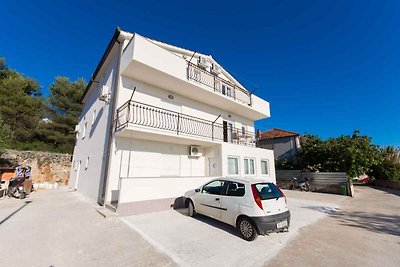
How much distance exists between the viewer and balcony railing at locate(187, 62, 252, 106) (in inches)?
466

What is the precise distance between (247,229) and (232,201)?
2.91ft

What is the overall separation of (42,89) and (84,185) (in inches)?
843

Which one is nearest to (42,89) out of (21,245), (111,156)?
(111,156)

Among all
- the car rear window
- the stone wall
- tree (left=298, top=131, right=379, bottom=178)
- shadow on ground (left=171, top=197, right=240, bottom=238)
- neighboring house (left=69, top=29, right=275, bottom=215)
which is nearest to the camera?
the car rear window

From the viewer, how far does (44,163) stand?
18.2 metres

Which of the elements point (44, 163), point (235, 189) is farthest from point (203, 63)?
point (44, 163)

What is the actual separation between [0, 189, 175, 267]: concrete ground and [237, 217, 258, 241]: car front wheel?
2.36 metres

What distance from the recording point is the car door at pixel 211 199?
6254 millimetres

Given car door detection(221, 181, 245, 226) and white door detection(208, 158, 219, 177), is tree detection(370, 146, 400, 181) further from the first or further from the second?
car door detection(221, 181, 245, 226)

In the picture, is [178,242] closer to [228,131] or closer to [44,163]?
[228,131]

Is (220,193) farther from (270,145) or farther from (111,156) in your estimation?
(270,145)

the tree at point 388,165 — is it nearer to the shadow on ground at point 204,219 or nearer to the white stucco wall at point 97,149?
the shadow on ground at point 204,219

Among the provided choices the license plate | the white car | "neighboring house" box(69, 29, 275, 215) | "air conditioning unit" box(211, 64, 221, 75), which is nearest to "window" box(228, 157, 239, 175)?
"neighboring house" box(69, 29, 275, 215)

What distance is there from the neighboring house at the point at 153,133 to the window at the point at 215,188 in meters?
2.26
